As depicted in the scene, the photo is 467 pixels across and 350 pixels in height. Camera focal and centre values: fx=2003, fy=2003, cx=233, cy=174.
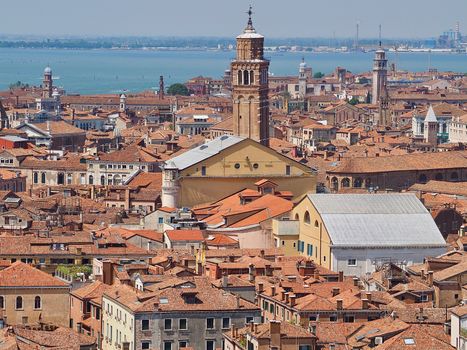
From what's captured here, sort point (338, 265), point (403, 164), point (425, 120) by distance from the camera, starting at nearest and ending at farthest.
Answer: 1. point (338, 265)
2. point (403, 164)
3. point (425, 120)

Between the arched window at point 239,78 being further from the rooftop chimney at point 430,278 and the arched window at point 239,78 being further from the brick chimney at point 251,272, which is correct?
the rooftop chimney at point 430,278

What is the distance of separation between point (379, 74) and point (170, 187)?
8456 centimetres

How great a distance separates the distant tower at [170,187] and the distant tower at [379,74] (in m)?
79.4

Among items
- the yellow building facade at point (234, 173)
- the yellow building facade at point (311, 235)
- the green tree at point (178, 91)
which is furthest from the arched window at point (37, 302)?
the green tree at point (178, 91)

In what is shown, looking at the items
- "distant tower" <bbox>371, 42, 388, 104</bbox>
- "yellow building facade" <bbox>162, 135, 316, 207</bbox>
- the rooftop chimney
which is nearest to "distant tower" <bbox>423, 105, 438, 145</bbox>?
"yellow building facade" <bbox>162, 135, 316, 207</bbox>

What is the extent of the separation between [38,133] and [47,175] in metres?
15.8

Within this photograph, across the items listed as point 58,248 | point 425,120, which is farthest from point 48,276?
point 425,120

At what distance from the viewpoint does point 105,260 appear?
3625 cm

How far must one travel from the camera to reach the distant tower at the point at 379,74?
131 m

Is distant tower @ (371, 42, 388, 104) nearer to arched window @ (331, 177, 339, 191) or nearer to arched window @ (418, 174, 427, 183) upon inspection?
arched window @ (418, 174, 427, 183)

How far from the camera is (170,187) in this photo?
5038 cm

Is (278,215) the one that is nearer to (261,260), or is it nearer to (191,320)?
(261,260)

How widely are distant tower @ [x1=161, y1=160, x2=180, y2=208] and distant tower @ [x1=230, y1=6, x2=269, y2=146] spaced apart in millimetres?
8896

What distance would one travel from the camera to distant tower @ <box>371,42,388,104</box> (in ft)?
430
